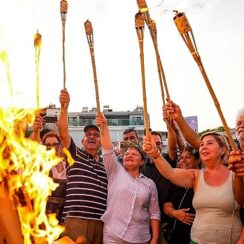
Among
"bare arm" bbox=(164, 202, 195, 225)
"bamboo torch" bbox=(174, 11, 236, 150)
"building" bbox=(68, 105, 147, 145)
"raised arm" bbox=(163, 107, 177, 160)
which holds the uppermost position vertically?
"building" bbox=(68, 105, 147, 145)

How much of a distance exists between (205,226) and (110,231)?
112 cm

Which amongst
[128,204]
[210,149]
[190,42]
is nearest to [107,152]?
[128,204]

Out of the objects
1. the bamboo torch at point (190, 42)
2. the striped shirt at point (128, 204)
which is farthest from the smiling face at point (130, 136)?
the bamboo torch at point (190, 42)

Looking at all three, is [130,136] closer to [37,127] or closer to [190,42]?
[37,127]

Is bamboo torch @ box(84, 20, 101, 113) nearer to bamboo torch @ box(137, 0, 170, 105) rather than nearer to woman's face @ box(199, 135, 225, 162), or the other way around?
bamboo torch @ box(137, 0, 170, 105)

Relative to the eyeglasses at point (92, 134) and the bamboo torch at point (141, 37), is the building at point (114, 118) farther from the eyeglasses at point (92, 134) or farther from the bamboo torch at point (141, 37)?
the bamboo torch at point (141, 37)

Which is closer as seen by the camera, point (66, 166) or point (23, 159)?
point (23, 159)

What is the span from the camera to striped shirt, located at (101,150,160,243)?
4.68 metres

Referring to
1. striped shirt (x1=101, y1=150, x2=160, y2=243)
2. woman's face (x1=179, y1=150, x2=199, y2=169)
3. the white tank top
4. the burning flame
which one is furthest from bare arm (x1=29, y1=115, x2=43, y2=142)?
the white tank top

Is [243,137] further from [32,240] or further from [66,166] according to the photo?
[32,240]

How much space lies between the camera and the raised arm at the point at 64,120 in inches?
205

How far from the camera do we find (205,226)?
411 centimetres

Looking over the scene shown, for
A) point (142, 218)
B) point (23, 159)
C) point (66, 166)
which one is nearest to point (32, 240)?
point (23, 159)

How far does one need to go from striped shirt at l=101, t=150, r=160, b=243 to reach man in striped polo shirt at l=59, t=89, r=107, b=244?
14 centimetres
